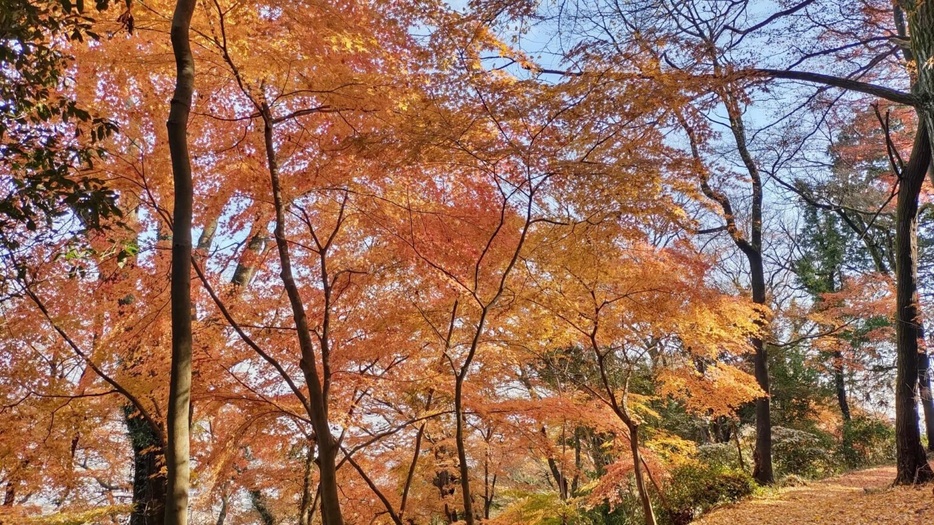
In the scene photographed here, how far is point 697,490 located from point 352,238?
729cm

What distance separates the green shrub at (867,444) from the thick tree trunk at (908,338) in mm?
7776

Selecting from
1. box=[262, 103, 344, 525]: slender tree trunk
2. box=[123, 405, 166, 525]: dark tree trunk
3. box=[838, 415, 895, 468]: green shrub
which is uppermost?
box=[262, 103, 344, 525]: slender tree trunk

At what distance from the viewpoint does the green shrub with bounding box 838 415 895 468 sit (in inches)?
543

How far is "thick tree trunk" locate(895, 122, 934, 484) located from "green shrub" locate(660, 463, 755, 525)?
234 centimetres

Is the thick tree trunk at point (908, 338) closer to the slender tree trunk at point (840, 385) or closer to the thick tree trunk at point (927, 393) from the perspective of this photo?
the thick tree trunk at point (927, 393)

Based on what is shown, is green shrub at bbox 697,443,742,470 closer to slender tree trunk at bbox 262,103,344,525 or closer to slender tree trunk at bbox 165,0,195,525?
slender tree trunk at bbox 262,103,344,525

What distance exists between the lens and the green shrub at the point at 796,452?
12.6 meters

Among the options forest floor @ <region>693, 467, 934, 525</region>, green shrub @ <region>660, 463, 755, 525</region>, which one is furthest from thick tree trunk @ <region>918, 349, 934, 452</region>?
green shrub @ <region>660, 463, 755, 525</region>

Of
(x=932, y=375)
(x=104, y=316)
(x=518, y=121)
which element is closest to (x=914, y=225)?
(x=518, y=121)

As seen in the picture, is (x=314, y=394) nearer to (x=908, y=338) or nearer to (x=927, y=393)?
(x=908, y=338)

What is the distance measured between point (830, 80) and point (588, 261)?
3.19 metres

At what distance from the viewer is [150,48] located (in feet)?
15.2

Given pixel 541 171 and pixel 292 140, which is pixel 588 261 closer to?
pixel 541 171

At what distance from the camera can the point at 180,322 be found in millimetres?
2596
